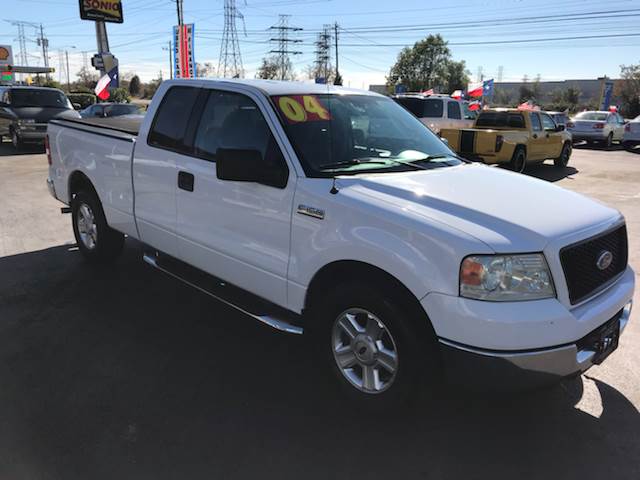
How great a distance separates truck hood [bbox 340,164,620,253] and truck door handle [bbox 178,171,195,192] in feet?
4.51

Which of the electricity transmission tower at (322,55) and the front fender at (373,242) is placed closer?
the front fender at (373,242)

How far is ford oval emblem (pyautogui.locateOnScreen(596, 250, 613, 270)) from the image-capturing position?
2.98 m

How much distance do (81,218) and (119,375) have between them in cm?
285

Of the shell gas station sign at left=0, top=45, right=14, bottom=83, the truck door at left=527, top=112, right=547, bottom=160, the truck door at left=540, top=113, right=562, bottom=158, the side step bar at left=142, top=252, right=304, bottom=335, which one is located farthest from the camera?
the shell gas station sign at left=0, top=45, right=14, bottom=83

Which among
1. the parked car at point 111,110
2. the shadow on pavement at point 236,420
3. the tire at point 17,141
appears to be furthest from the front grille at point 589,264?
the tire at point 17,141

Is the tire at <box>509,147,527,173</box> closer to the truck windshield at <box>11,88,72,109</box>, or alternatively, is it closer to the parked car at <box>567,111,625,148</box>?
the parked car at <box>567,111,625,148</box>

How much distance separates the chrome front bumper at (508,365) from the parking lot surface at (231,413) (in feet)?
0.61

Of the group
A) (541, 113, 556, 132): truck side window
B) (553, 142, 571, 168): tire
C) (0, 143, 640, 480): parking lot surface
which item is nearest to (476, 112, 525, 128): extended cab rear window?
(541, 113, 556, 132): truck side window

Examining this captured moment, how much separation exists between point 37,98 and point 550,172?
16.1 m

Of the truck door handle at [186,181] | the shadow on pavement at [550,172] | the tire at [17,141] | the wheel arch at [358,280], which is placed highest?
the truck door handle at [186,181]

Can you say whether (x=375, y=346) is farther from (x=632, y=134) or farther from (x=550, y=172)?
(x=632, y=134)

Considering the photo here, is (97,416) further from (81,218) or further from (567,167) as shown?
(567,167)

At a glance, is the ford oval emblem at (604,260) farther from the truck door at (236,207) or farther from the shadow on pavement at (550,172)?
the shadow on pavement at (550,172)

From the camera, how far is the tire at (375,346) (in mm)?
2793
